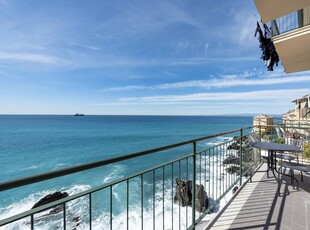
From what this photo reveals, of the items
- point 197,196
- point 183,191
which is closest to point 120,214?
point 183,191

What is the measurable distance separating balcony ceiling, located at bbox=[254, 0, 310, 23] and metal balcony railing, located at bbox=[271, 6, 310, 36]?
1.05m

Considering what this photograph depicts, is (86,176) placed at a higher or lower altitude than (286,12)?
lower

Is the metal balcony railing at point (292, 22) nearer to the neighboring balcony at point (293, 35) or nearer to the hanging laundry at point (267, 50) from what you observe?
the neighboring balcony at point (293, 35)

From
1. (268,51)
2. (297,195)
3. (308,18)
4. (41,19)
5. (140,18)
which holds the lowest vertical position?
(297,195)

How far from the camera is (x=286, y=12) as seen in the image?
3811 millimetres

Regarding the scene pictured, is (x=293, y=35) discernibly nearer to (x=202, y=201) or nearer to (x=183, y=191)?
(x=202, y=201)

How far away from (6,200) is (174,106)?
5851cm

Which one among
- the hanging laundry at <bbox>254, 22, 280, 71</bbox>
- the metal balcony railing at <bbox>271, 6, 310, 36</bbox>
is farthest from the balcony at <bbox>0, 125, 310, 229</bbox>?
the metal balcony railing at <bbox>271, 6, 310, 36</bbox>

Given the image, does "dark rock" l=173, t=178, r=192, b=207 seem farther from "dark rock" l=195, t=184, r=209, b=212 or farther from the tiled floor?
the tiled floor

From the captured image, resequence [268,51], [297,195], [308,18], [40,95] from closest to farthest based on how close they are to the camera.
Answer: [297,195]
[308,18]
[268,51]
[40,95]

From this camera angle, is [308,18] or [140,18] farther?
[140,18]

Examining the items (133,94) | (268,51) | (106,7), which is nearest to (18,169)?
(106,7)

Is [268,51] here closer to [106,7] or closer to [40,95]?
[106,7]

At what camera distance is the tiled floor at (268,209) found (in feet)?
7.17
